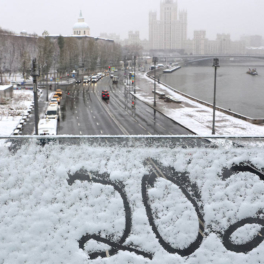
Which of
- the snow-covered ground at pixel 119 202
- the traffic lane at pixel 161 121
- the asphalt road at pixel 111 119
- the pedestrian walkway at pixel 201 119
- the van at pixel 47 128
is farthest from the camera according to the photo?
the asphalt road at pixel 111 119

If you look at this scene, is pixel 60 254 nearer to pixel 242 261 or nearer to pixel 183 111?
pixel 242 261

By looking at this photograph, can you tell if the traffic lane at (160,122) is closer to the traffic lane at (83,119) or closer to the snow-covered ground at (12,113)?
the traffic lane at (83,119)

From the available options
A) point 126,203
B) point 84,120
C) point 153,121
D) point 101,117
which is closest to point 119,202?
point 126,203

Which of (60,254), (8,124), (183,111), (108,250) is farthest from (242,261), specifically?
(183,111)

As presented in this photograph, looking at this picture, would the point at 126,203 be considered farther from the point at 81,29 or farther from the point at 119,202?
the point at 81,29

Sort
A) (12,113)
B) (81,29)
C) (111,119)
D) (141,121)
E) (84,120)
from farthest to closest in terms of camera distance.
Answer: (81,29)
(111,119)
(12,113)
(84,120)
(141,121)

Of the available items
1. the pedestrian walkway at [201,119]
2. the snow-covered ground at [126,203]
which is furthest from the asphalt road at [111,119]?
the snow-covered ground at [126,203]

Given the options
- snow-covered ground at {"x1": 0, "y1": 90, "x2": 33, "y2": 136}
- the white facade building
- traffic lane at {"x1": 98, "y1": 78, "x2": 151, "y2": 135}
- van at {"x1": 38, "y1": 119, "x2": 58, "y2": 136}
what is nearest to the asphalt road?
traffic lane at {"x1": 98, "y1": 78, "x2": 151, "y2": 135}
